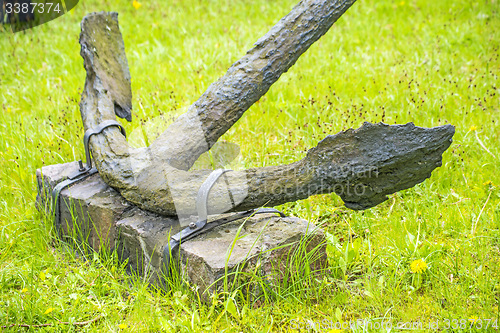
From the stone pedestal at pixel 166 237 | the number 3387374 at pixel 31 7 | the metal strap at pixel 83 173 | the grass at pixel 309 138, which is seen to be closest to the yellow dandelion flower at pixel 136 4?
the grass at pixel 309 138

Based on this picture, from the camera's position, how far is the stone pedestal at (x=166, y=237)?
2.22 meters

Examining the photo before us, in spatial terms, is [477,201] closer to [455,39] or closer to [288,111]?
[288,111]

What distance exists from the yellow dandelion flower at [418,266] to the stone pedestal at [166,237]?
484mm

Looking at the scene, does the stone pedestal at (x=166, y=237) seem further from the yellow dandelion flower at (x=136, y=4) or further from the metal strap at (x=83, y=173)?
the yellow dandelion flower at (x=136, y=4)

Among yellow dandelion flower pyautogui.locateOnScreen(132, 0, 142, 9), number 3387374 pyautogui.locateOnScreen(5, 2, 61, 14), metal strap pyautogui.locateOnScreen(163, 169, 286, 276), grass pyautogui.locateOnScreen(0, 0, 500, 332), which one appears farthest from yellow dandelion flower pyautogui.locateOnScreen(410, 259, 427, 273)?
number 3387374 pyautogui.locateOnScreen(5, 2, 61, 14)

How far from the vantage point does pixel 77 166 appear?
10.1 ft

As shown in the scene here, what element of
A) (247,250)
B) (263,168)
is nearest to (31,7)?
(263,168)

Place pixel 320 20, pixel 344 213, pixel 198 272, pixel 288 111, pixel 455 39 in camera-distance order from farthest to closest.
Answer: pixel 455 39, pixel 288 111, pixel 344 213, pixel 320 20, pixel 198 272

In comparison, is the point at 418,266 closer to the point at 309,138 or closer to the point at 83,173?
the point at 309,138

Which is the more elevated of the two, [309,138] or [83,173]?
[83,173]

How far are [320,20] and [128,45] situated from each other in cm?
381

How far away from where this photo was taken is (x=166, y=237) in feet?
7.77

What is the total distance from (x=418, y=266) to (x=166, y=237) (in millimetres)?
1391

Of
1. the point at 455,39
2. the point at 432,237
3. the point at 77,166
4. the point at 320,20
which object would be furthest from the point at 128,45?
the point at 432,237
